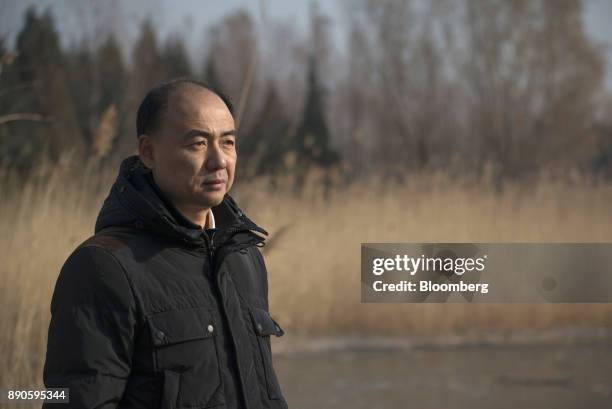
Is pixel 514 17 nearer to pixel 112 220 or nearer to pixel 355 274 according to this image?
pixel 355 274

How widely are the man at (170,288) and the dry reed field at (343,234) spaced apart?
90.5 inches

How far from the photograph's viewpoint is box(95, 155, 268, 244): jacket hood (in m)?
1.53

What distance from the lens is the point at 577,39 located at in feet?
55.3

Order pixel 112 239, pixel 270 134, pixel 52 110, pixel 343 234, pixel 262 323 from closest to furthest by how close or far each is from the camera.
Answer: pixel 112 239, pixel 262 323, pixel 343 234, pixel 52 110, pixel 270 134

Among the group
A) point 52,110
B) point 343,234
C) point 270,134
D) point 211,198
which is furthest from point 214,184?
point 270,134

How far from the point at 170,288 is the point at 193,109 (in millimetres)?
352

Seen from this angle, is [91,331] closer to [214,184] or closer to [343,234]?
[214,184]

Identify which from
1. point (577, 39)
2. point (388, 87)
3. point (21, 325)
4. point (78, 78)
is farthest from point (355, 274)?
point (388, 87)

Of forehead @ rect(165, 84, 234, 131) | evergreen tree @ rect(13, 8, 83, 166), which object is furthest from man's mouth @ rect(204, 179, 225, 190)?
evergreen tree @ rect(13, 8, 83, 166)

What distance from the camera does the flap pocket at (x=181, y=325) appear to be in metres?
1.45

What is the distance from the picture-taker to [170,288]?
1503 mm

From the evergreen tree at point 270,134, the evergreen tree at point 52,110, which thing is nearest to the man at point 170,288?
the evergreen tree at point 52,110

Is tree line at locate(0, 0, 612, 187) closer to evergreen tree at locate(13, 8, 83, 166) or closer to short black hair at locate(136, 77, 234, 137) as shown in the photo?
evergreen tree at locate(13, 8, 83, 166)

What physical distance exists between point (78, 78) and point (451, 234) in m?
7.01
